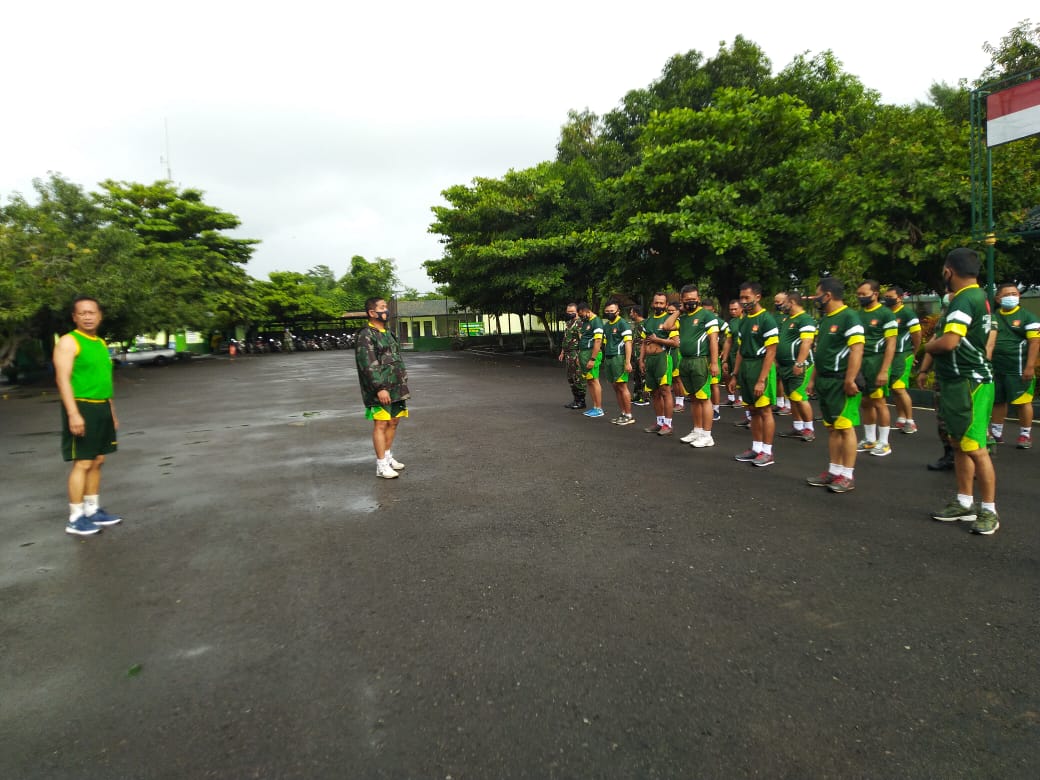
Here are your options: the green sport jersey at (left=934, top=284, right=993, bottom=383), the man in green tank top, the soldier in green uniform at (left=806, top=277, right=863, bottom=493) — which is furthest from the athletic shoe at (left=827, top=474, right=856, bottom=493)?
the man in green tank top

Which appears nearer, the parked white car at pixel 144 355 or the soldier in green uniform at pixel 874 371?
the soldier in green uniform at pixel 874 371

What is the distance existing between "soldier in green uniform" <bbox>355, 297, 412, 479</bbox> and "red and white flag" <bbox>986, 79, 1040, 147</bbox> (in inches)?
361

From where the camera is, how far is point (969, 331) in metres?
3.98

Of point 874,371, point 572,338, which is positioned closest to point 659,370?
point 874,371

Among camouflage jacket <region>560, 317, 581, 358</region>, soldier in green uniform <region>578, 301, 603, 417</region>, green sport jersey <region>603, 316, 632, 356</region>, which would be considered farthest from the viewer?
camouflage jacket <region>560, 317, 581, 358</region>

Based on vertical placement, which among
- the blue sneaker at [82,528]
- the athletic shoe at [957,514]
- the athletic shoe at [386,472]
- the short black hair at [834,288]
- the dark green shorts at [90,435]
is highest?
the short black hair at [834,288]

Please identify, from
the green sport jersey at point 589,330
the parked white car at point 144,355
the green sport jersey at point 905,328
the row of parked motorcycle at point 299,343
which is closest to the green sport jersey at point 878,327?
the green sport jersey at point 905,328

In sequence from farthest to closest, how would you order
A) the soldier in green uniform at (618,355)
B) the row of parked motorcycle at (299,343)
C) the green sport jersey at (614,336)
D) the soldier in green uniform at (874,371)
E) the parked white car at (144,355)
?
the row of parked motorcycle at (299,343) → the parked white car at (144,355) → the green sport jersey at (614,336) → the soldier in green uniform at (618,355) → the soldier in green uniform at (874,371)

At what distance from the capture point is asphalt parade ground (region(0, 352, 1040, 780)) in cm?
213

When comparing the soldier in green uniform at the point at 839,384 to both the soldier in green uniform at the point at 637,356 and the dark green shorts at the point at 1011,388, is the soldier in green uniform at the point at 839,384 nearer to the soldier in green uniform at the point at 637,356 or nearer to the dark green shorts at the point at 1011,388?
the dark green shorts at the point at 1011,388

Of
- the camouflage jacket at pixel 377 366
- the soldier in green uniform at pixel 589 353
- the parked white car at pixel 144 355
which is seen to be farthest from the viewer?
the parked white car at pixel 144 355

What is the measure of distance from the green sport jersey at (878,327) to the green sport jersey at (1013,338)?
0.93m

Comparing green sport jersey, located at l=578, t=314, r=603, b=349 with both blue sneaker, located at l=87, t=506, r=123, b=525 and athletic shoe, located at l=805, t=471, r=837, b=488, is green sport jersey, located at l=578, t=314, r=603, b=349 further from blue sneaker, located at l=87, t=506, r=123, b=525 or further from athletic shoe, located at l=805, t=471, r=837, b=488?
blue sneaker, located at l=87, t=506, r=123, b=525

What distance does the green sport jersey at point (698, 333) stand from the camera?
6848 mm
